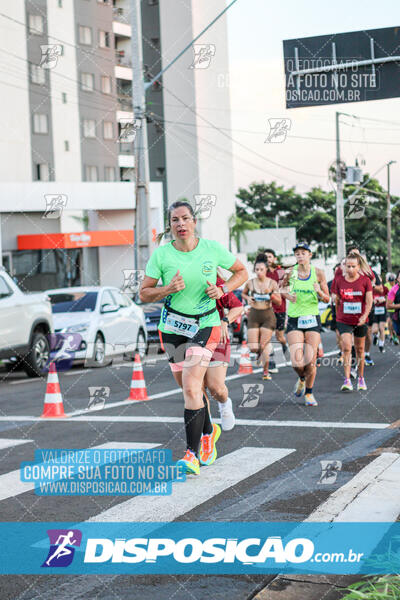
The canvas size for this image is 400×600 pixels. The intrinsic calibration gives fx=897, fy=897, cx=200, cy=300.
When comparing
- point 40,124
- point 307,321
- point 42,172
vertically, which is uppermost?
point 40,124

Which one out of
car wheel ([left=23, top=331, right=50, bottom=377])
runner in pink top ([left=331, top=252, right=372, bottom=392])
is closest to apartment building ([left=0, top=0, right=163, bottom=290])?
car wheel ([left=23, top=331, right=50, bottom=377])

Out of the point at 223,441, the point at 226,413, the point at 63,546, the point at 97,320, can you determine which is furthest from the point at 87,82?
the point at 63,546

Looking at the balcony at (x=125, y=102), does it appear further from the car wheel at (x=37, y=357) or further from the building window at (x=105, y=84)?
the car wheel at (x=37, y=357)

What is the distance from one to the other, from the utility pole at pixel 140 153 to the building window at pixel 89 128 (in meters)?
25.0

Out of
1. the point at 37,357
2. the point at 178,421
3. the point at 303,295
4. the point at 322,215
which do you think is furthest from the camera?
the point at 322,215

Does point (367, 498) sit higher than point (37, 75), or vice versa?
point (37, 75)

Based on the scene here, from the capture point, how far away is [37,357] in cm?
1606

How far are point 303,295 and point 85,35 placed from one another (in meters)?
40.1

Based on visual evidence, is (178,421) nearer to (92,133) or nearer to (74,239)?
(74,239)

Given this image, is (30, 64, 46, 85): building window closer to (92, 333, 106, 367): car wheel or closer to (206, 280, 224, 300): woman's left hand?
(92, 333, 106, 367): car wheel

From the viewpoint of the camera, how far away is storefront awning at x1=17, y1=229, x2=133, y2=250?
3781cm

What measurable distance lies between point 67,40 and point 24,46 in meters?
3.67

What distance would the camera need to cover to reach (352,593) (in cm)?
384

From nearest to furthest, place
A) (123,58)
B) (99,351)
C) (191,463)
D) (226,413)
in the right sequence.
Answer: (191,463) < (226,413) < (99,351) < (123,58)
